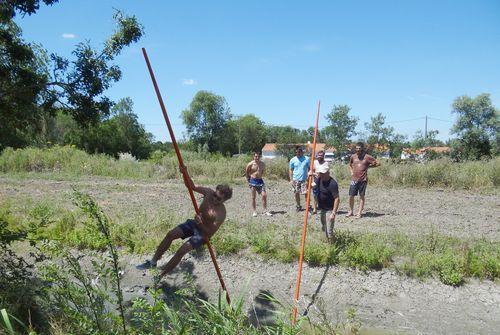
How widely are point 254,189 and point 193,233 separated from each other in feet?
12.5

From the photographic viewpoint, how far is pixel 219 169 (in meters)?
17.7

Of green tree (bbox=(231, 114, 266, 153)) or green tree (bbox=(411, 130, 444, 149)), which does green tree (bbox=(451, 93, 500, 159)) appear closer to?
green tree (bbox=(411, 130, 444, 149))

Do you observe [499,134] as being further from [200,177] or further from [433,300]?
[433,300]

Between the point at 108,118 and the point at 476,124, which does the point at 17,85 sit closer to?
the point at 108,118

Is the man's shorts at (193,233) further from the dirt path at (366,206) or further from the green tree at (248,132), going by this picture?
the green tree at (248,132)

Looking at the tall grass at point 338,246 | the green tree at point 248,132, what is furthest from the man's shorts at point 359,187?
the green tree at point 248,132

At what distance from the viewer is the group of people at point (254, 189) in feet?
19.1

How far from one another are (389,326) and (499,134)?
1014 inches

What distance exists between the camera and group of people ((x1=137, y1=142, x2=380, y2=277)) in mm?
5816

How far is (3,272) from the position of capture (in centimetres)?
511

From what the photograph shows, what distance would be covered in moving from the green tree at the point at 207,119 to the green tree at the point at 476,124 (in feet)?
101

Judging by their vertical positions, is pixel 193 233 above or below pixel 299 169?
below

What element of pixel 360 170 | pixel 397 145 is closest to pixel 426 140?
pixel 397 145

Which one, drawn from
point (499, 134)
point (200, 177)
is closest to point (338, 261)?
point (200, 177)
